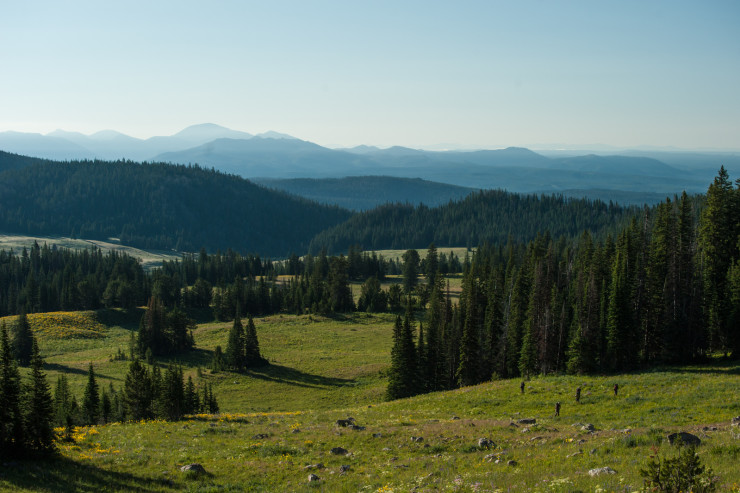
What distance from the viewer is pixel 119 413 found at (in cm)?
4559

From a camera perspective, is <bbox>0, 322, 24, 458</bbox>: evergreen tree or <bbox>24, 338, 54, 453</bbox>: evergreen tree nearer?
<bbox>0, 322, 24, 458</bbox>: evergreen tree

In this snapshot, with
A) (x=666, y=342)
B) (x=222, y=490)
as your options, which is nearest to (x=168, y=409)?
(x=222, y=490)

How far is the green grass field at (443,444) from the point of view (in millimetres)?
17719

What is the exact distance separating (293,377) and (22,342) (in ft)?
160

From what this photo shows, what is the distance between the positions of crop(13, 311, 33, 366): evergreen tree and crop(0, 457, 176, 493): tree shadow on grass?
2853 inches

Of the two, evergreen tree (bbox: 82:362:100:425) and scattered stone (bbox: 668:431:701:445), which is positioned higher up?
scattered stone (bbox: 668:431:701:445)

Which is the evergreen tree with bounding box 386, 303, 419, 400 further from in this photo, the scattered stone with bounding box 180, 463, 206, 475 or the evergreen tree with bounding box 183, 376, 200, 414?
the scattered stone with bounding box 180, 463, 206, 475

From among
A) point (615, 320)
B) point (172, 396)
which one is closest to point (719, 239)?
point (615, 320)

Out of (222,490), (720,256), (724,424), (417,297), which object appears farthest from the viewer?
(417,297)

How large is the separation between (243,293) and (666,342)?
93523 millimetres

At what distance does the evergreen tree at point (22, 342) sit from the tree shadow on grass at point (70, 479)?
238 feet

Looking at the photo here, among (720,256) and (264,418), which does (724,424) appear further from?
(720,256)

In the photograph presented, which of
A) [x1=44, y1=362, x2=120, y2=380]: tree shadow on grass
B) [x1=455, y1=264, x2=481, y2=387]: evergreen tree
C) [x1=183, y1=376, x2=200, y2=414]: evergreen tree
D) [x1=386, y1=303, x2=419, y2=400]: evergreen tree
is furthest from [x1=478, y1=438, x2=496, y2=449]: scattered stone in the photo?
[x1=44, y1=362, x2=120, y2=380]: tree shadow on grass

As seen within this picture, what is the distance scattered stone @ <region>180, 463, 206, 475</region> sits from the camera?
21359 mm
